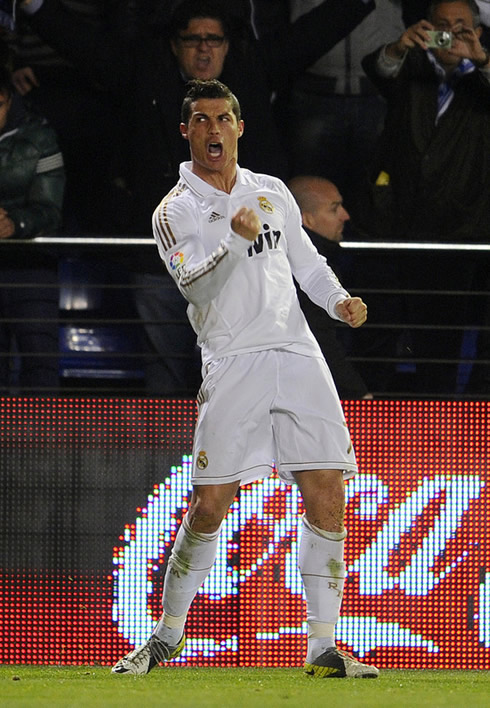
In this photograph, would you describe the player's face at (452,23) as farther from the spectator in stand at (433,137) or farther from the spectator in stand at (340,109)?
the spectator in stand at (340,109)

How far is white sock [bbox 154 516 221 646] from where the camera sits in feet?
15.0

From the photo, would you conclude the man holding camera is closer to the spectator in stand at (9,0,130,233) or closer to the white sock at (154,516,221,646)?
the spectator in stand at (9,0,130,233)

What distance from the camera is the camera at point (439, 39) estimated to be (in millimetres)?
6574

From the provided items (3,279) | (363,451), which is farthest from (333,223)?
(3,279)

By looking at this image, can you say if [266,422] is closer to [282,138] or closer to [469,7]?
[282,138]

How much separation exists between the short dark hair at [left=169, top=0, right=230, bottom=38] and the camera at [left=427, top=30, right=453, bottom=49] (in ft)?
3.42

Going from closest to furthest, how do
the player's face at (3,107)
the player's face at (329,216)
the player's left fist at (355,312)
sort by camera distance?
the player's left fist at (355,312)
the player's face at (329,216)
the player's face at (3,107)

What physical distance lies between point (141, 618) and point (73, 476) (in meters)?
0.69

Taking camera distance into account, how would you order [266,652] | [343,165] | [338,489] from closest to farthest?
[338,489], [266,652], [343,165]

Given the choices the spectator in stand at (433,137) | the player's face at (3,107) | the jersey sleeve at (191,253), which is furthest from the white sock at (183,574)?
the player's face at (3,107)

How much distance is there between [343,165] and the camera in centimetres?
699

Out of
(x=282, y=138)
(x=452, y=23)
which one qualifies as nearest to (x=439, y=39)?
(x=452, y=23)

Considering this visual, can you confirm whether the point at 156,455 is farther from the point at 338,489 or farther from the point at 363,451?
the point at 338,489

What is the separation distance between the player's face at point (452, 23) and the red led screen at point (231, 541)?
2.04 meters
